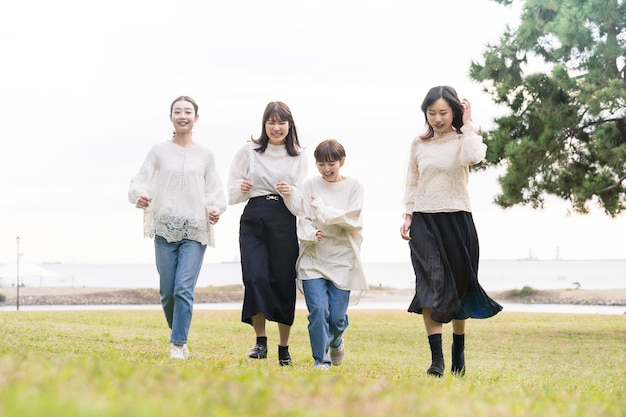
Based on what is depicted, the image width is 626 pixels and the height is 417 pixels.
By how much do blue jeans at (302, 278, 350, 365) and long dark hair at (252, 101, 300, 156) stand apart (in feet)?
4.09

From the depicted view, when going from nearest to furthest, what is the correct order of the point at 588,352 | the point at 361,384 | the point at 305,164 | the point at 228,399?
the point at 228,399
the point at 361,384
the point at 305,164
the point at 588,352

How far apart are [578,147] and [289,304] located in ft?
33.4

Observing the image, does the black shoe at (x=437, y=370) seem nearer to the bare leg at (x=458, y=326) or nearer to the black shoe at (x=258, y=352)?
the bare leg at (x=458, y=326)

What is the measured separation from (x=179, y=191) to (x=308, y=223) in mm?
1188

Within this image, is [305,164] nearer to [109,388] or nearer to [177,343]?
[177,343]

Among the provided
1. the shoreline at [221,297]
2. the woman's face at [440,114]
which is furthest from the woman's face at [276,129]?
the shoreline at [221,297]

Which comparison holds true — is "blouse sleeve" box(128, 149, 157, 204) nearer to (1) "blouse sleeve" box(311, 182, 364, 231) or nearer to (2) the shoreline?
(1) "blouse sleeve" box(311, 182, 364, 231)

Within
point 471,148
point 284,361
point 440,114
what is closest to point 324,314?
point 284,361

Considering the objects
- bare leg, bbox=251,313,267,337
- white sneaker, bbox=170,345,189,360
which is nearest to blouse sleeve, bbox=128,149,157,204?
white sneaker, bbox=170,345,189,360

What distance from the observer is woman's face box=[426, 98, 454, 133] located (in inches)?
271

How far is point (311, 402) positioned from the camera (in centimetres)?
346

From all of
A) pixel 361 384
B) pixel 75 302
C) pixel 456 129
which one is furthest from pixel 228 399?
pixel 75 302

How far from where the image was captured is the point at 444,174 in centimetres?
693

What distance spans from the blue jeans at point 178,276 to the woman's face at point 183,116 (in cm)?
102
